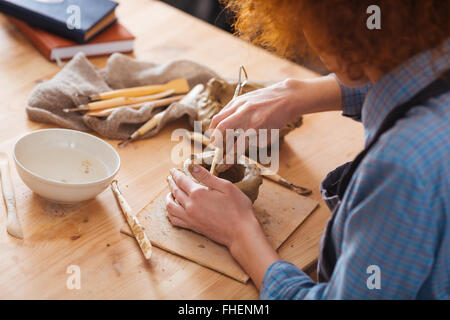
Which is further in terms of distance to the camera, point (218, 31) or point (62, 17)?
point (218, 31)

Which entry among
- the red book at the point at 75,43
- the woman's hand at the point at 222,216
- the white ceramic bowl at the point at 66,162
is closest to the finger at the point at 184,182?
the woman's hand at the point at 222,216

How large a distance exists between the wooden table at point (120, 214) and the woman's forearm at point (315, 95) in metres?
0.14

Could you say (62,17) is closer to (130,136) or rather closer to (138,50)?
(138,50)

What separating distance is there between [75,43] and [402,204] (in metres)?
1.02

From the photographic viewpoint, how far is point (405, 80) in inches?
26.5

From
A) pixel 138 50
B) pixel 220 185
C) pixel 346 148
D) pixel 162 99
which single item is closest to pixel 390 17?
pixel 220 185

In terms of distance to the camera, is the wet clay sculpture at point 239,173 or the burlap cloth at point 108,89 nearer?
the wet clay sculpture at point 239,173

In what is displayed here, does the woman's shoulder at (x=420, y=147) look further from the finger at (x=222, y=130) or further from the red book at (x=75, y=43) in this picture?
the red book at (x=75, y=43)

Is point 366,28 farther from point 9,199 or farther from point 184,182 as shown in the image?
point 9,199

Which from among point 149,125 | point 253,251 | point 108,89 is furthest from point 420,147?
point 108,89

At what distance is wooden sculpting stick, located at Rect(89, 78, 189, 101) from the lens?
1.20 metres

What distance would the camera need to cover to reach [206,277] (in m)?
0.84

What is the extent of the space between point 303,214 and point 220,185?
0.61 ft

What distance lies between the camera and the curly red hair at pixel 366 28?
62cm
